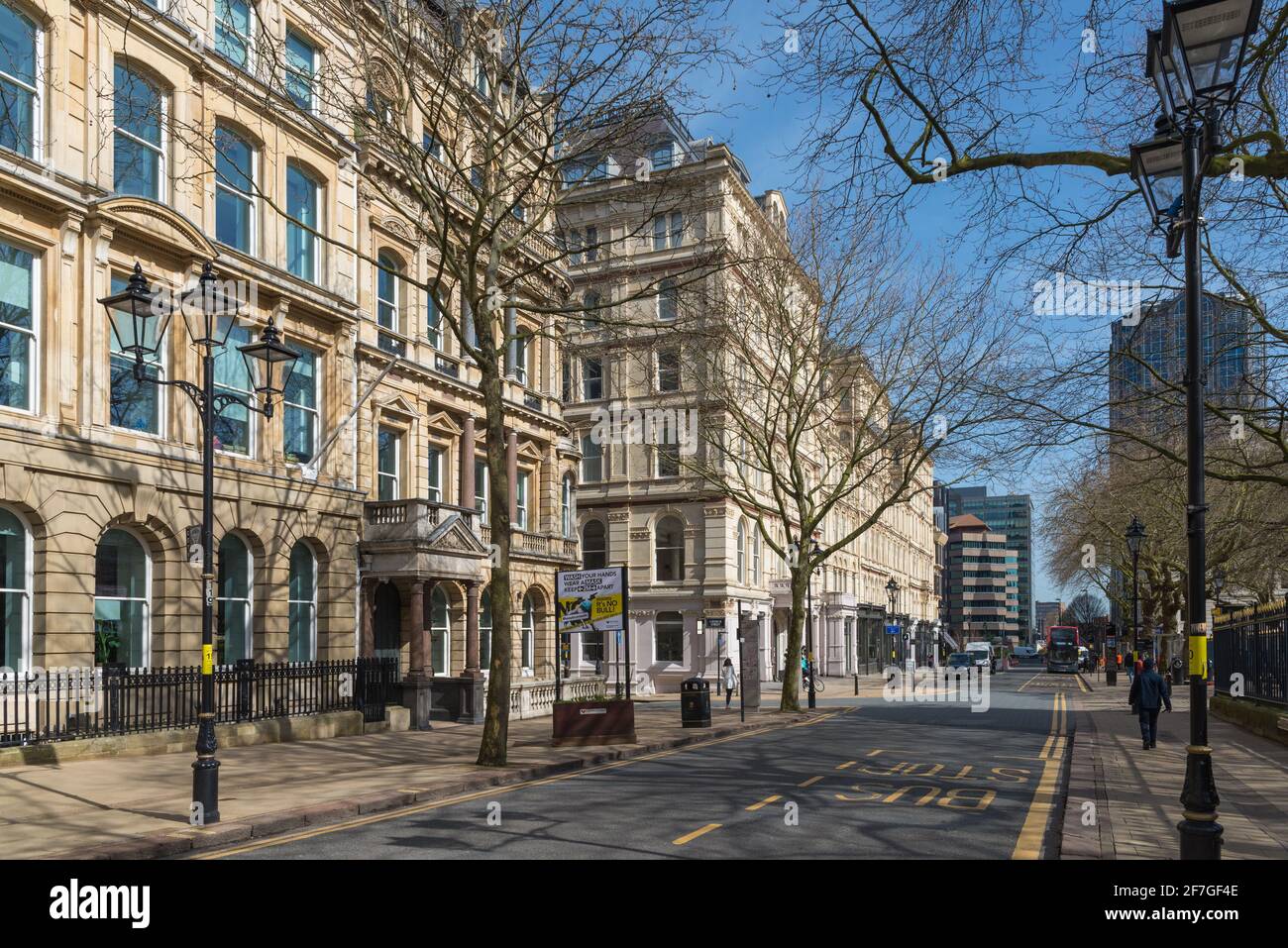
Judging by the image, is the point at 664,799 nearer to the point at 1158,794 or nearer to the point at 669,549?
the point at 1158,794

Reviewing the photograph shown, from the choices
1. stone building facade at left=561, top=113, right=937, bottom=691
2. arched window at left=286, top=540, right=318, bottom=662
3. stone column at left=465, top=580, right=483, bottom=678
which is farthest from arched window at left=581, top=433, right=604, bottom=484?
arched window at left=286, top=540, right=318, bottom=662

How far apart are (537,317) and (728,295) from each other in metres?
7.64

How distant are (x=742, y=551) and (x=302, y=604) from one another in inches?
1194

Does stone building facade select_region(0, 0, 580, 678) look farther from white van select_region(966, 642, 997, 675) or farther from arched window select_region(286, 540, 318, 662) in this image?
white van select_region(966, 642, 997, 675)

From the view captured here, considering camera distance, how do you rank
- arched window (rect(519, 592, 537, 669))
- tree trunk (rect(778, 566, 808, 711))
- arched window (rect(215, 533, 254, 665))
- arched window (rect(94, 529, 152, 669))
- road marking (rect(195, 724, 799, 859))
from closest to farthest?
road marking (rect(195, 724, 799, 859)) → arched window (rect(94, 529, 152, 669)) → arched window (rect(215, 533, 254, 665)) → tree trunk (rect(778, 566, 808, 711)) → arched window (rect(519, 592, 537, 669))

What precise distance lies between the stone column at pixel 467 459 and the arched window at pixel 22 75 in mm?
16357

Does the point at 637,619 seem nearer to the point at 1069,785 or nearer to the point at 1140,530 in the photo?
the point at 1140,530

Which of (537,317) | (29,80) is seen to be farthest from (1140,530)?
(29,80)

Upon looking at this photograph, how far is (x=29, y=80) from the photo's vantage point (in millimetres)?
19797

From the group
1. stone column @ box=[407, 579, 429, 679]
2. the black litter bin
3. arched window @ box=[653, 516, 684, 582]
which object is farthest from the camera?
arched window @ box=[653, 516, 684, 582]

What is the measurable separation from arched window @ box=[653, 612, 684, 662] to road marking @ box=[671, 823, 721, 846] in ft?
134

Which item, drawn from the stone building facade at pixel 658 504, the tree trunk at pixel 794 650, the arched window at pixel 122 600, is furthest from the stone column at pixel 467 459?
the stone building facade at pixel 658 504

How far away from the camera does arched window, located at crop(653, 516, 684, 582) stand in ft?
173
